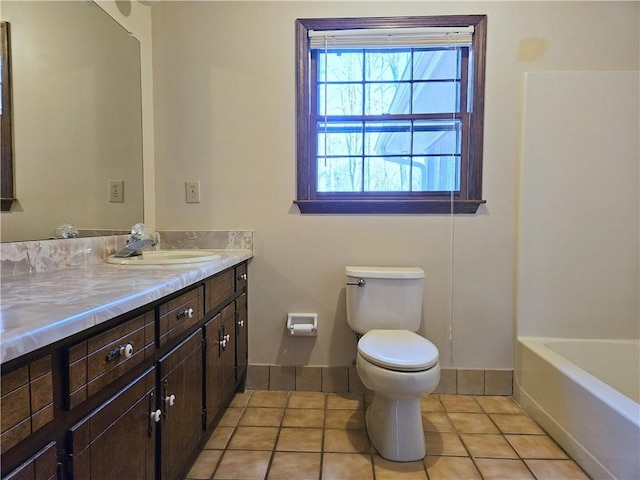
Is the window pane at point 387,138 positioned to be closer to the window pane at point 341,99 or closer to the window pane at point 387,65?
the window pane at point 341,99

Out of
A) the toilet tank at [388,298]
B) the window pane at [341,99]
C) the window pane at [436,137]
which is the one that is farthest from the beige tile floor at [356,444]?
the window pane at [341,99]

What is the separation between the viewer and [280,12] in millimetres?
1915

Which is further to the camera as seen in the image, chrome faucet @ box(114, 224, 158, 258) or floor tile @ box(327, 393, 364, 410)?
floor tile @ box(327, 393, 364, 410)

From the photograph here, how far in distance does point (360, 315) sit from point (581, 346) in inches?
47.0

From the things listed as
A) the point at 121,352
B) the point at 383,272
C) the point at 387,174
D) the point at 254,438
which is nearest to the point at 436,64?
the point at 387,174

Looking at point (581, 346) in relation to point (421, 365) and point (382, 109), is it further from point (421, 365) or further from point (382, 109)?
point (382, 109)

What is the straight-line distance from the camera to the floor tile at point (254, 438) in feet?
4.94

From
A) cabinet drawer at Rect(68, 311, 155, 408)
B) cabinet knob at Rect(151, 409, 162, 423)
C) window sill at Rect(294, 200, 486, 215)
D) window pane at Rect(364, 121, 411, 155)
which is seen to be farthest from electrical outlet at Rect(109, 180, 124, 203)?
window pane at Rect(364, 121, 411, 155)

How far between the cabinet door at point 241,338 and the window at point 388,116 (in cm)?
62

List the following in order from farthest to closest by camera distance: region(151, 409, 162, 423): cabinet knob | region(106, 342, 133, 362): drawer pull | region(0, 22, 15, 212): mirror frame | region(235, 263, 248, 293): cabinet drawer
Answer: region(235, 263, 248, 293): cabinet drawer < region(0, 22, 15, 212): mirror frame < region(151, 409, 162, 423): cabinet knob < region(106, 342, 133, 362): drawer pull

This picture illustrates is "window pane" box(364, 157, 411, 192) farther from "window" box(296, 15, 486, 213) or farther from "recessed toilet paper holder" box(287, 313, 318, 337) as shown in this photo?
"recessed toilet paper holder" box(287, 313, 318, 337)

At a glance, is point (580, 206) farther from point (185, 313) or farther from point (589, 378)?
point (185, 313)

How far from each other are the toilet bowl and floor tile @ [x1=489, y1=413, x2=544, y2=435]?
50 cm

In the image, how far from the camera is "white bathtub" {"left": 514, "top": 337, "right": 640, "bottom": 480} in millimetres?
1213
